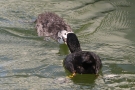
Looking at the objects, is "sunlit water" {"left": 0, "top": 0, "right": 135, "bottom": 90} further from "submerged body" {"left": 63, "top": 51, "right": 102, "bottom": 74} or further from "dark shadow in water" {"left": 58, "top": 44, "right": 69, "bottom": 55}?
"submerged body" {"left": 63, "top": 51, "right": 102, "bottom": 74}

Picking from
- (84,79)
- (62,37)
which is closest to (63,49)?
(62,37)

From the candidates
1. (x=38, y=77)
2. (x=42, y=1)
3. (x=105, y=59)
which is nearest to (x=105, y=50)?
(x=105, y=59)

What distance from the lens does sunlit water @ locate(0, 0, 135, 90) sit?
838 centimetres

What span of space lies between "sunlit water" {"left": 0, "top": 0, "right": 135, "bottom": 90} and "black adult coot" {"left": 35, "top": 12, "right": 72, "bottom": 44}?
23cm

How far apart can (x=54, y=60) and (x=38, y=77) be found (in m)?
1.08

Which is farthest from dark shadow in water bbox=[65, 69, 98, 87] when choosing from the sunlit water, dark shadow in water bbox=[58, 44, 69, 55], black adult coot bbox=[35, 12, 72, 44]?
black adult coot bbox=[35, 12, 72, 44]

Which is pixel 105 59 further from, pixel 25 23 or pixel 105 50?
pixel 25 23

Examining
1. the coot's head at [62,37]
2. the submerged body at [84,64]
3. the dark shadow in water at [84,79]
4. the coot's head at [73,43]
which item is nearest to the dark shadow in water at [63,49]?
the coot's head at [62,37]

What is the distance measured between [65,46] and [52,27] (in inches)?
40.1

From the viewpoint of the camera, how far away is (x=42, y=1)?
1410 cm

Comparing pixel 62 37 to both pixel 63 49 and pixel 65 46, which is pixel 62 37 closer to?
pixel 65 46

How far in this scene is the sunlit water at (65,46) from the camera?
8375 mm

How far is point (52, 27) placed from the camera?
11.5 metres

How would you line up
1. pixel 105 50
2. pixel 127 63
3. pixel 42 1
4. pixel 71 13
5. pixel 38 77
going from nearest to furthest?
pixel 38 77, pixel 127 63, pixel 105 50, pixel 71 13, pixel 42 1
